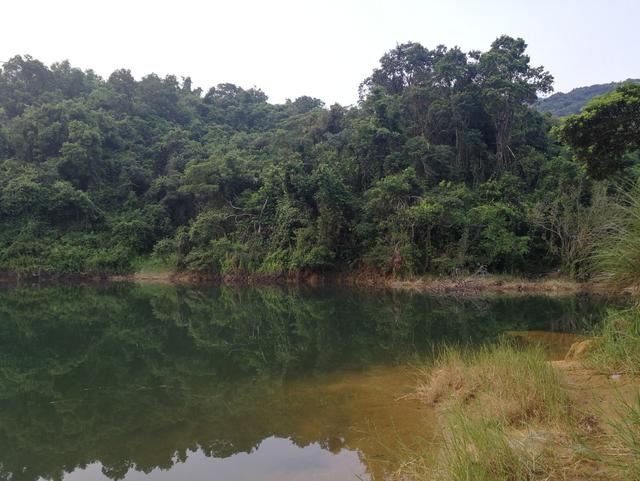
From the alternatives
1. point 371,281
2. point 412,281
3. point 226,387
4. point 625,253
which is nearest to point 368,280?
point 371,281

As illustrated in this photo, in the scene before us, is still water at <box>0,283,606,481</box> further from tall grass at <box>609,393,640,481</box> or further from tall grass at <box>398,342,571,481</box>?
tall grass at <box>609,393,640,481</box>

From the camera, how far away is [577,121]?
27.1 feet

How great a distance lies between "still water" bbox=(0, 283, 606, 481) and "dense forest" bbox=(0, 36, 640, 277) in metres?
8.45

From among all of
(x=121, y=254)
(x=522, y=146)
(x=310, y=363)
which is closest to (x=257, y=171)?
(x=121, y=254)

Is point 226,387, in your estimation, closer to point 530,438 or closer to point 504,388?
point 504,388

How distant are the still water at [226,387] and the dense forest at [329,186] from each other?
27.7 feet

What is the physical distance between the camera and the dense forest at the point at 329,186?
86.4ft

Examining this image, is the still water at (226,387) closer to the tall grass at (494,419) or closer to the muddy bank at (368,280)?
the tall grass at (494,419)

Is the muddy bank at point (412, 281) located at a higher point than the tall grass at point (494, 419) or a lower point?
lower

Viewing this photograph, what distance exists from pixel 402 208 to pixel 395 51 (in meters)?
16.7

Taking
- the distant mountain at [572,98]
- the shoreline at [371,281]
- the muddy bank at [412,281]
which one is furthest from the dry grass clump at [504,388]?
the distant mountain at [572,98]

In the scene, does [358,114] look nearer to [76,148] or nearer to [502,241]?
[502,241]

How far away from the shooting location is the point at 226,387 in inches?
338

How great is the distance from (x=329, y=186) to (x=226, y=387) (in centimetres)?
2091
